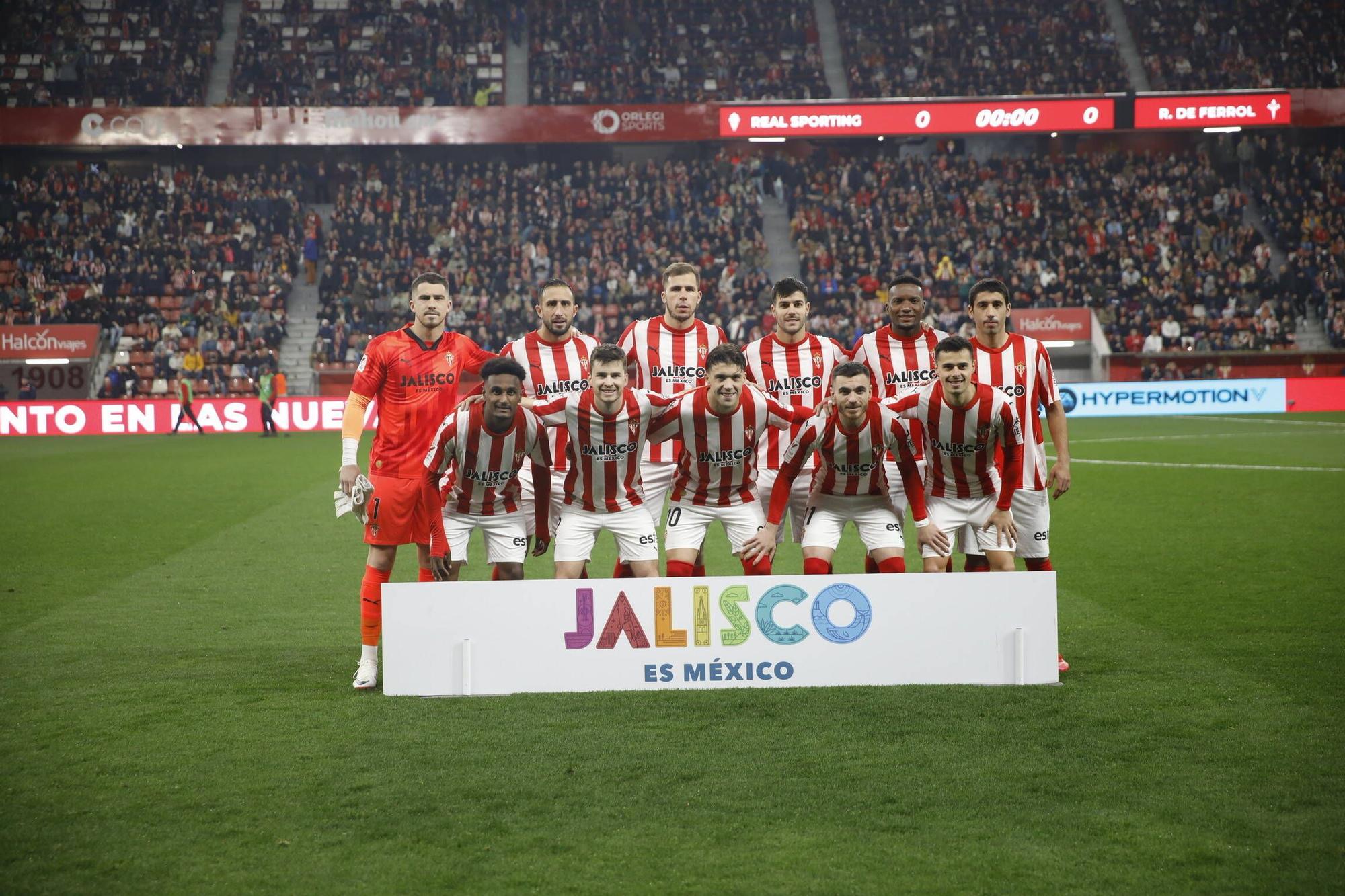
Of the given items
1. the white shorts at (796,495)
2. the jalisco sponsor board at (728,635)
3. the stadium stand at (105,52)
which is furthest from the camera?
the stadium stand at (105,52)

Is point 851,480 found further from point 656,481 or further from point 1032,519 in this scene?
point 656,481

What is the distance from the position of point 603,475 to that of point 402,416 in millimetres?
1045

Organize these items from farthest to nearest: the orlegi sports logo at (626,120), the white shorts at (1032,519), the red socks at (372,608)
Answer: the orlegi sports logo at (626,120), the white shorts at (1032,519), the red socks at (372,608)

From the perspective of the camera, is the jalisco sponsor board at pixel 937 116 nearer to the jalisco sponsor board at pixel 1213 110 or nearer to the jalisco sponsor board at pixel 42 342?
the jalisco sponsor board at pixel 1213 110

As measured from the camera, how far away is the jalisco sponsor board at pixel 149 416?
2464 centimetres

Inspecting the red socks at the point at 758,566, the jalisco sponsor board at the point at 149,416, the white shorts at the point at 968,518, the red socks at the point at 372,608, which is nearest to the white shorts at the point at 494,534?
the red socks at the point at 372,608

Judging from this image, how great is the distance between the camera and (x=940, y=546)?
19.0 feet

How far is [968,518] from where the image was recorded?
6.12 m

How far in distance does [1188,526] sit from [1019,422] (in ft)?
16.8

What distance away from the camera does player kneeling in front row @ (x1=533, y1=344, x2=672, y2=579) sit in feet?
19.8

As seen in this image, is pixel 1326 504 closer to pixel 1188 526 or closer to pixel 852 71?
pixel 1188 526

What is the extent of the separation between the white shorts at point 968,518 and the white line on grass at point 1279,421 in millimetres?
17231

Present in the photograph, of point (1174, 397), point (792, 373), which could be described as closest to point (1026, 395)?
point (792, 373)

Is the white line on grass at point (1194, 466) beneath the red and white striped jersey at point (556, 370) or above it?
beneath
